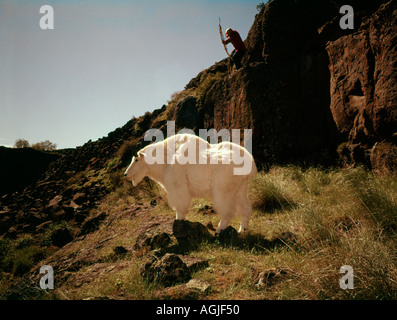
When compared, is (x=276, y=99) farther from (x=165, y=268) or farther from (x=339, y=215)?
(x=165, y=268)

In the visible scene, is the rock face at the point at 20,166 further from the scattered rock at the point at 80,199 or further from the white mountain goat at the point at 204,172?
the white mountain goat at the point at 204,172

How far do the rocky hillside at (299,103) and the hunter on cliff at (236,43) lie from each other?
0.47 meters

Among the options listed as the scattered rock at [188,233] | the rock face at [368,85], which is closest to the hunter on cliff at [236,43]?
the rock face at [368,85]

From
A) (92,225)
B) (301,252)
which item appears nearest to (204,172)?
(301,252)

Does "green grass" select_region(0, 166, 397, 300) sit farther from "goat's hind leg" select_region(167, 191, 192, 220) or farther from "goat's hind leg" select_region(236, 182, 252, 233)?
"goat's hind leg" select_region(167, 191, 192, 220)

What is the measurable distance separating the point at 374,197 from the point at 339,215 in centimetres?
70

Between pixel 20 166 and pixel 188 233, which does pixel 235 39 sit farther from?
pixel 20 166

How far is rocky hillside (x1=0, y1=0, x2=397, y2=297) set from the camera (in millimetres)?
6508

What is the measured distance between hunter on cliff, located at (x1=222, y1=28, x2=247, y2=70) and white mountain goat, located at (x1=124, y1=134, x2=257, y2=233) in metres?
7.71

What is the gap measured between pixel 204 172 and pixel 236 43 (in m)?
8.65

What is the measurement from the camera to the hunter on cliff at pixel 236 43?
1098 cm

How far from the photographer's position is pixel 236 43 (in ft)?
36.4
